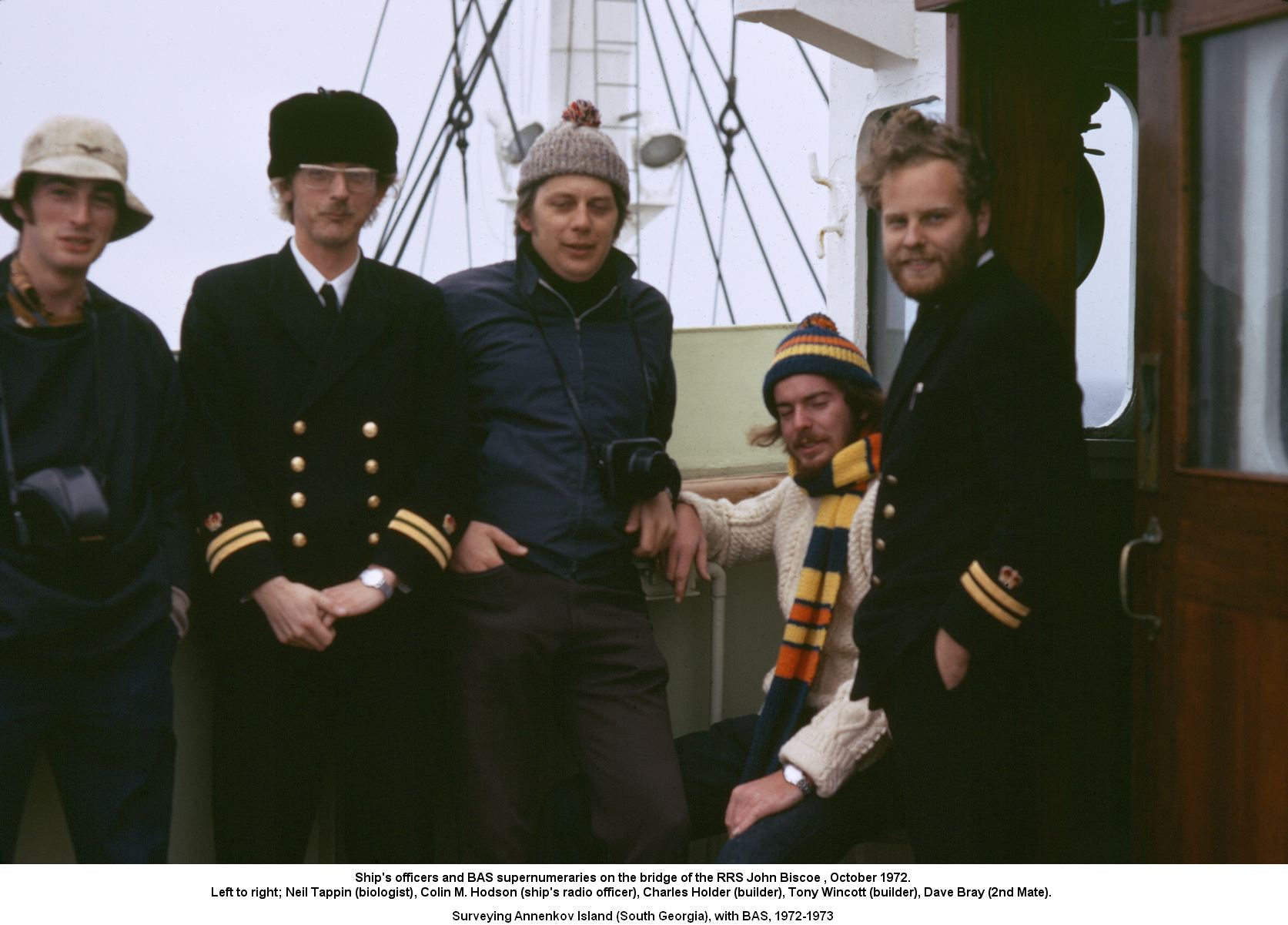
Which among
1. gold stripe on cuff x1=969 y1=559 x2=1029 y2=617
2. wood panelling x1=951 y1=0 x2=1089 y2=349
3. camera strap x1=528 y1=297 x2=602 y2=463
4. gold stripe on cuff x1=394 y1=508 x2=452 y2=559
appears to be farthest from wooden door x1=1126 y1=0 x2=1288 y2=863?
gold stripe on cuff x1=394 y1=508 x2=452 y2=559

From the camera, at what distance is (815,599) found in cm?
269

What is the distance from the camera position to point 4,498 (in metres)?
2.14

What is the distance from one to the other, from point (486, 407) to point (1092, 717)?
6.93 feet

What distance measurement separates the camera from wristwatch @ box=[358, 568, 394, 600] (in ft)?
7.91

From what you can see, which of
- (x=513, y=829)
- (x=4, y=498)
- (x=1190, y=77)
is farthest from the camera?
(x=513, y=829)

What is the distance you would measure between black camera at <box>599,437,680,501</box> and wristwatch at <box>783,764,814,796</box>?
1.96 ft

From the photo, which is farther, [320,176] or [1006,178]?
[1006,178]

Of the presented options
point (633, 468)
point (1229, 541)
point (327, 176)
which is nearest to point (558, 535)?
point (633, 468)

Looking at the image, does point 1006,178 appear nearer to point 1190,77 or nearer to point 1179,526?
Answer: point 1190,77

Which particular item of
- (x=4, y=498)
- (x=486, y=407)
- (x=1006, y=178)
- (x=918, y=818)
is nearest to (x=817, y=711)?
(x=918, y=818)

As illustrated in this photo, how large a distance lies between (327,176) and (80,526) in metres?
0.74

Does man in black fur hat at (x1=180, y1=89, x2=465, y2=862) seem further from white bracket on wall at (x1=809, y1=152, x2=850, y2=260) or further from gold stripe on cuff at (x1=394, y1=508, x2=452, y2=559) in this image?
white bracket on wall at (x1=809, y1=152, x2=850, y2=260)

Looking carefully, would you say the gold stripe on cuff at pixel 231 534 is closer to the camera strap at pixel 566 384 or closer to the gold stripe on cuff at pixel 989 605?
the camera strap at pixel 566 384

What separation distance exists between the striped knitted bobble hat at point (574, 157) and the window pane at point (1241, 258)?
1.07 metres
